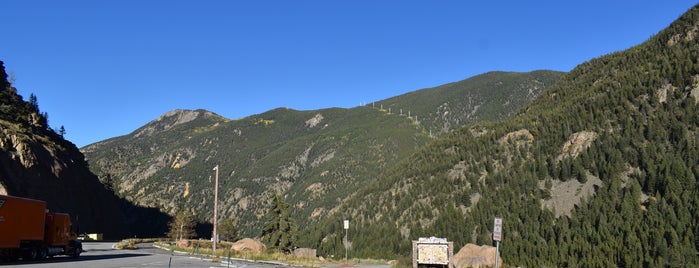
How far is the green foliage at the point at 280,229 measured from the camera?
208 feet

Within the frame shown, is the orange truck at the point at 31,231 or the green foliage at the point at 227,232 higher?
the orange truck at the point at 31,231

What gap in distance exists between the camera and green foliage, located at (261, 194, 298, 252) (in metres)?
63.3

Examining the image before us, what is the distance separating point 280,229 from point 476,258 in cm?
3723

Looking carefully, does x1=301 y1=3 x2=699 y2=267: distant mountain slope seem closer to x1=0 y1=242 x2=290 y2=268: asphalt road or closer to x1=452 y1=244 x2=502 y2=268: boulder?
x1=452 y1=244 x2=502 y2=268: boulder

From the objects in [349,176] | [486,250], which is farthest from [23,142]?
[349,176]

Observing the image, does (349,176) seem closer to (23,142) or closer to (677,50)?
(677,50)

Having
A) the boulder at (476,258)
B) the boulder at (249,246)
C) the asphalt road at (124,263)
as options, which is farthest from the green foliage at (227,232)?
the boulder at (476,258)

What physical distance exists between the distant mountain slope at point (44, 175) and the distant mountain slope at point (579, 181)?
40686mm

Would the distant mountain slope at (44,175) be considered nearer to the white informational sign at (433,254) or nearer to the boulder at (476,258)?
the boulder at (476,258)

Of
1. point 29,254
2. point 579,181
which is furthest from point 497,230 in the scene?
point 579,181

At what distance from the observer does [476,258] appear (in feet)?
103

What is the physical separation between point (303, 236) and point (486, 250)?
304ft

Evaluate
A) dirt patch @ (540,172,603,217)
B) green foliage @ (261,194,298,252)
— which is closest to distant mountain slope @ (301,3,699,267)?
dirt patch @ (540,172,603,217)

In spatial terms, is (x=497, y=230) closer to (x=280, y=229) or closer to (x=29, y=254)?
(x=29, y=254)
